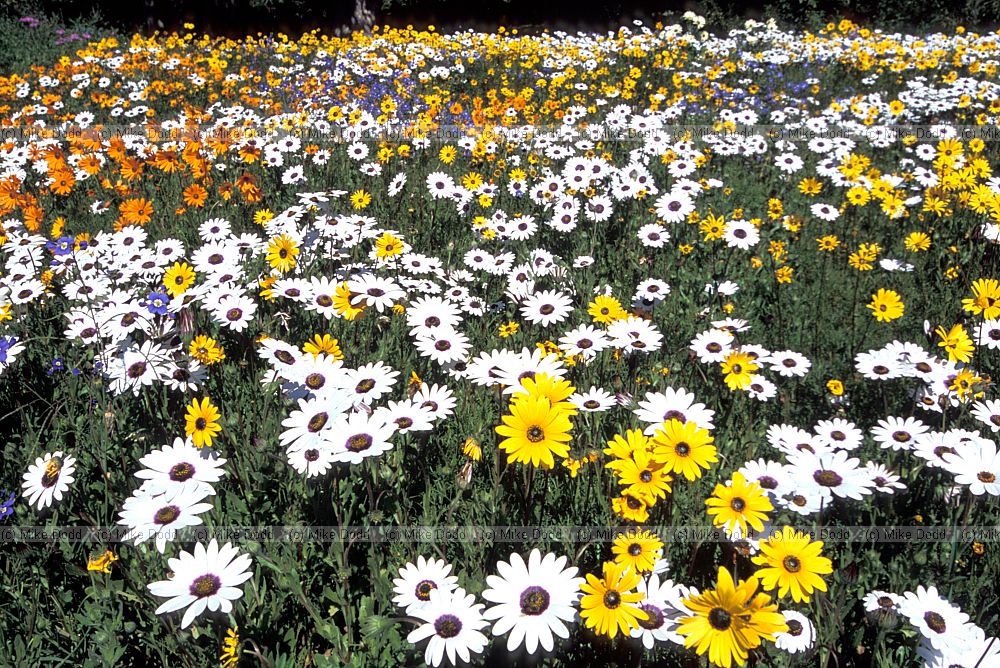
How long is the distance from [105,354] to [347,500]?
1174 mm

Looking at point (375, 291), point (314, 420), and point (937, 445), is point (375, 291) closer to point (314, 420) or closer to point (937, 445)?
point (314, 420)

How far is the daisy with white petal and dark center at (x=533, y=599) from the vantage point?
1.30 meters

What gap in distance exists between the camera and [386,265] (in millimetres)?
3369

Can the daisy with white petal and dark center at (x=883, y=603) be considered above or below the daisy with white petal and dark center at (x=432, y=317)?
below

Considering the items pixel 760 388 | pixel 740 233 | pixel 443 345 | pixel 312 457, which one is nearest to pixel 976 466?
pixel 760 388

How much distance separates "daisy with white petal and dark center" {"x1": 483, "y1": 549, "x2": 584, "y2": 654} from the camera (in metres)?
1.30

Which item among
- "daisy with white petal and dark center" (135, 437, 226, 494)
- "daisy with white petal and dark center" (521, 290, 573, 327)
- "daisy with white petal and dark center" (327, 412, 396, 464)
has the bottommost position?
"daisy with white petal and dark center" (135, 437, 226, 494)

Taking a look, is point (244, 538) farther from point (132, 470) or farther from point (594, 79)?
point (594, 79)

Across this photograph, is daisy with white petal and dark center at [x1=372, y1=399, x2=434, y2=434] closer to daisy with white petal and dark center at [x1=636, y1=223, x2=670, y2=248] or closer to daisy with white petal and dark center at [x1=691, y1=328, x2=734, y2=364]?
daisy with white petal and dark center at [x1=691, y1=328, x2=734, y2=364]

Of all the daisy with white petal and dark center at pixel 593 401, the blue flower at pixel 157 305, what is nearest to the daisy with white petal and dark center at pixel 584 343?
the daisy with white petal and dark center at pixel 593 401

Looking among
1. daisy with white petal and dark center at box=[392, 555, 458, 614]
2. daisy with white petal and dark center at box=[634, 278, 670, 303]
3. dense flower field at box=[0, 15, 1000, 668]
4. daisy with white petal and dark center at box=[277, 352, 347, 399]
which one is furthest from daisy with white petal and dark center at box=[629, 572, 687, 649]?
daisy with white petal and dark center at box=[634, 278, 670, 303]

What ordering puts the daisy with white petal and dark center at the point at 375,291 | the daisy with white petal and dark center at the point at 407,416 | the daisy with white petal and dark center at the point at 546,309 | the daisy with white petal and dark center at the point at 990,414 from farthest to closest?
1. the daisy with white petal and dark center at the point at 546,309
2. the daisy with white petal and dark center at the point at 375,291
3. the daisy with white petal and dark center at the point at 990,414
4. the daisy with white petal and dark center at the point at 407,416

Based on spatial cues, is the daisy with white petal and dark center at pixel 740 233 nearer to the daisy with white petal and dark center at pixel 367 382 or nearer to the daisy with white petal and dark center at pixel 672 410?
the daisy with white petal and dark center at pixel 672 410

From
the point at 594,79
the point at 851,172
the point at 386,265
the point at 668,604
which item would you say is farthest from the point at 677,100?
the point at 668,604
